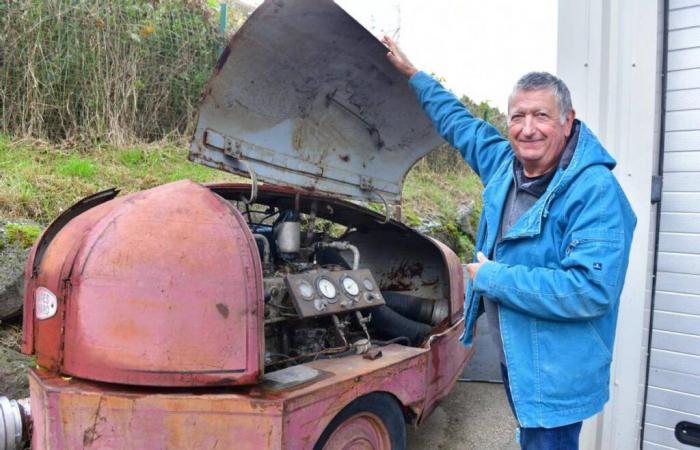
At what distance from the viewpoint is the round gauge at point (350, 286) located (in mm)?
2785

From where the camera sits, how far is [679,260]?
7.47 ft

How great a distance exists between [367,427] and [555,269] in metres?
1.36

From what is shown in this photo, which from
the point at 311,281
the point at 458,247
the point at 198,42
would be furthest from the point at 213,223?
the point at 458,247

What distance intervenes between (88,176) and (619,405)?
15.0ft

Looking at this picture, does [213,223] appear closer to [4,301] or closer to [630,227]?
[630,227]

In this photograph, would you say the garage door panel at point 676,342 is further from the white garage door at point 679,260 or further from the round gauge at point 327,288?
the round gauge at point 327,288

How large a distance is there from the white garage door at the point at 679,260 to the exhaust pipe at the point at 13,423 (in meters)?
2.88

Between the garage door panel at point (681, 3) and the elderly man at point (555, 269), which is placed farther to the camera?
the garage door panel at point (681, 3)

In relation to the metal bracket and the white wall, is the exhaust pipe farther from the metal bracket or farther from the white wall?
the white wall

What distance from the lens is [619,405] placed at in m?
2.39

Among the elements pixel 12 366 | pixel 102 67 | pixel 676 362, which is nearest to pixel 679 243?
pixel 676 362

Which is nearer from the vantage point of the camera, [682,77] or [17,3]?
[682,77]

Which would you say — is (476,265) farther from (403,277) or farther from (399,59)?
(403,277)

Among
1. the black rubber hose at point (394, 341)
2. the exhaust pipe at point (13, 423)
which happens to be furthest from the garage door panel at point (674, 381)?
the exhaust pipe at point (13, 423)
